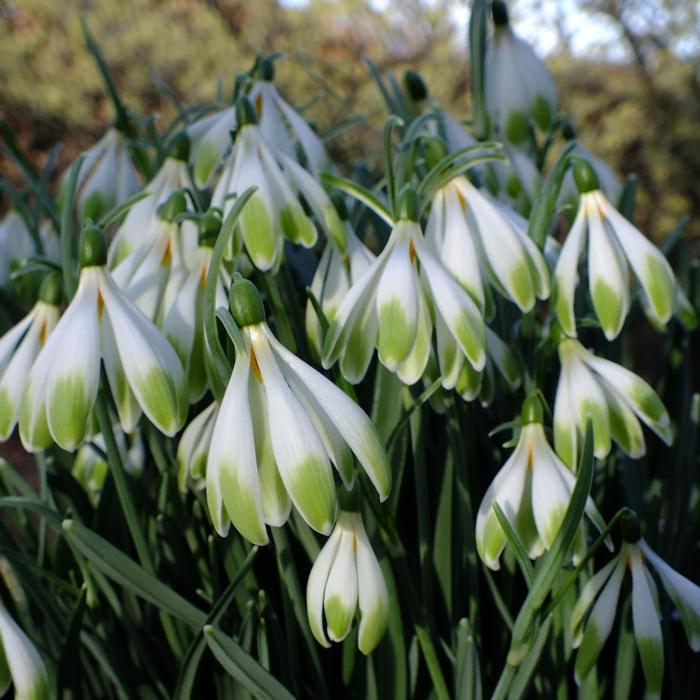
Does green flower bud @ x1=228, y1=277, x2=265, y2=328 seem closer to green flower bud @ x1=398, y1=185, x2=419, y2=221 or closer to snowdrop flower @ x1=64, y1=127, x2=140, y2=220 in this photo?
green flower bud @ x1=398, y1=185, x2=419, y2=221

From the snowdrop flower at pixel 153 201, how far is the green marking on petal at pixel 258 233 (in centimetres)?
11

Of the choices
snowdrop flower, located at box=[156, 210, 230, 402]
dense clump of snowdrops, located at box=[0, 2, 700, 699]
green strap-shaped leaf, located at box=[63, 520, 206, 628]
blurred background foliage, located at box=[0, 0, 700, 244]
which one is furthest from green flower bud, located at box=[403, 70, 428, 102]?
blurred background foliage, located at box=[0, 0, 700, 244]

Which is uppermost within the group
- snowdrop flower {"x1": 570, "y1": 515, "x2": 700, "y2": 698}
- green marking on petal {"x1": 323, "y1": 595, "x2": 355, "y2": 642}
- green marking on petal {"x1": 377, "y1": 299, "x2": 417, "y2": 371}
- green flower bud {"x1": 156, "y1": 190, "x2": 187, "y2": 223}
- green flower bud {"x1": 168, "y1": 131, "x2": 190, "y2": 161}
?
green flower bud {"x1": 168, "y1": 131, "x2": 190, "y2": 161}

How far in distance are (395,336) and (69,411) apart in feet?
0.68

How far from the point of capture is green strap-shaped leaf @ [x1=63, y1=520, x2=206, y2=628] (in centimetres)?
63

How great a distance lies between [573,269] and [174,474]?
1.24 ft

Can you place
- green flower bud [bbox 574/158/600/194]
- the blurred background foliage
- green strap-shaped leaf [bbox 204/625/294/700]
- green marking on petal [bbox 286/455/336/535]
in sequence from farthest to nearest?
the blurred background foliage < green flower bud [bbox 574/158/600/194] < green strap-shaped leaf [bbox 204/625/294/700] < green marking on petal [bbox 286/455/336/535]

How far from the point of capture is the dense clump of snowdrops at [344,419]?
0.57m

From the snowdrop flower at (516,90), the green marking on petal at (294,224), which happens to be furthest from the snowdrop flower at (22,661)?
the snowdrop flower at (516,90)

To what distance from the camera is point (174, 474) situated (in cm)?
80

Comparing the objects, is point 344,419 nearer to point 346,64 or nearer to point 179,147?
point 179,147

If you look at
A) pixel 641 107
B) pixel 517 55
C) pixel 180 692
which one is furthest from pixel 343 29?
pixel 180 692

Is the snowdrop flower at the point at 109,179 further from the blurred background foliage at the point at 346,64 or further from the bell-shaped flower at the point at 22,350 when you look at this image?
the blurred background foliage at the point at 346,64

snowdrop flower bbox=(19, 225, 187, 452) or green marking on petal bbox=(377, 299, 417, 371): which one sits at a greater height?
snowdrop flower bbox=(19, 225, 187, 452)
